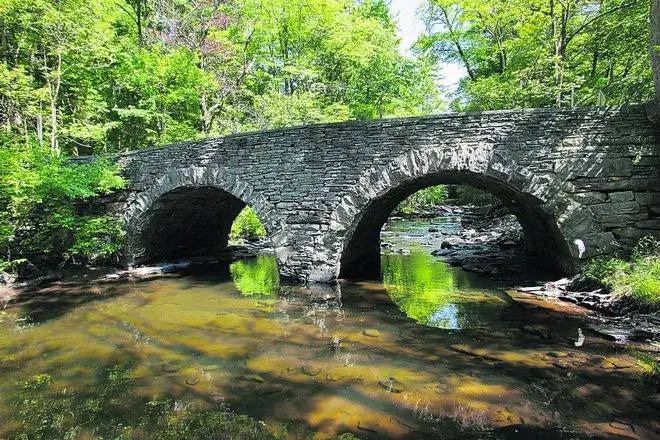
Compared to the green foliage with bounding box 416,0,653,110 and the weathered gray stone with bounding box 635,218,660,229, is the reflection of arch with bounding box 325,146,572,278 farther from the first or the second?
the green foliage with bounding box 416,0,653,110

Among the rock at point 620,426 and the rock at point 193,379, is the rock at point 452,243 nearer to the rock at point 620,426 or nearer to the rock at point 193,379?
the rock at point 620,426

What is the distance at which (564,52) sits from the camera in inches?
462

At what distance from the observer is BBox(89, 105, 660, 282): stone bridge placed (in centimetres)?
635

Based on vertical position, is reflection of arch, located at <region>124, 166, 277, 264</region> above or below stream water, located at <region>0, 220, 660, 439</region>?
above

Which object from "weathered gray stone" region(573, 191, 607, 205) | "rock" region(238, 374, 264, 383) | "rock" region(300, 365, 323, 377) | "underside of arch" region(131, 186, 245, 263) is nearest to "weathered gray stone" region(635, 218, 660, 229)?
"weathered gray stone" region(573, 191, 607, 205)

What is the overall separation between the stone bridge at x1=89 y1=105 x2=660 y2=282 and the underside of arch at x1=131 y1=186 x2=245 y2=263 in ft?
0.26

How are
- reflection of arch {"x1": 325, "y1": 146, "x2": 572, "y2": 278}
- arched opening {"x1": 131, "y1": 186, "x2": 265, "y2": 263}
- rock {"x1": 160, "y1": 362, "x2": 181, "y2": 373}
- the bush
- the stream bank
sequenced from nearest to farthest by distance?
rock {"x1": 160, "y1": 362, "x2": 181, "y2": 373} → the stream bank → reflection of arch {"x1": 325, "y1": 146, "x2": 572, "y2": 278} → the bush → arched opening {"x1": 131, "y1": 186, "x2": 265, "y2": 263}

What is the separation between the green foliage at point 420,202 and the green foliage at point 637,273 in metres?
17.2

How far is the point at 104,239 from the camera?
9.88 metres

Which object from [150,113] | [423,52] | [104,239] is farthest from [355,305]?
[423,52]

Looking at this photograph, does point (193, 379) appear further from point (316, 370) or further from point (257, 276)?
point (257, 276)

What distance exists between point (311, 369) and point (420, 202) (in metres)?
21.9

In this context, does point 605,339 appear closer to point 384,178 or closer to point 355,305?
point 355,305

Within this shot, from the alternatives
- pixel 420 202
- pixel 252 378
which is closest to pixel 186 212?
pixel 252 378
